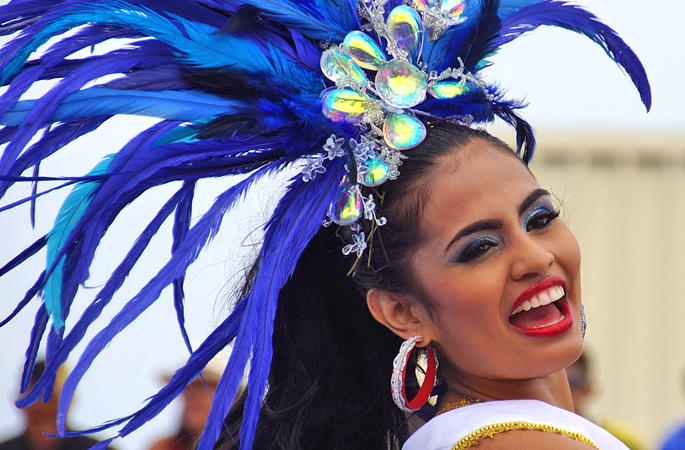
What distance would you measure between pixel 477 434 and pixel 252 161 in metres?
0.70

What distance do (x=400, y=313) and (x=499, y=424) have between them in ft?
1.12

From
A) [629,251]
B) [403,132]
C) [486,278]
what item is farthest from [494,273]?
[629,251]

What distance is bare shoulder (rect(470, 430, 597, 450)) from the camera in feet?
4.96

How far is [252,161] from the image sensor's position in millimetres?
1709

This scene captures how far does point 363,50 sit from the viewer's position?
1.72 metres

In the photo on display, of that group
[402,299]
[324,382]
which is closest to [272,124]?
→ [402,299]

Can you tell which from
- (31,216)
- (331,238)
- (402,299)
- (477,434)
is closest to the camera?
(477,434)

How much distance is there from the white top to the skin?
0.10 ft

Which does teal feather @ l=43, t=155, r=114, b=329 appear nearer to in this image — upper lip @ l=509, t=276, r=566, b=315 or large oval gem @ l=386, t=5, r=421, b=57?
large oval gem @ l=386, t=5, r=421, b=57

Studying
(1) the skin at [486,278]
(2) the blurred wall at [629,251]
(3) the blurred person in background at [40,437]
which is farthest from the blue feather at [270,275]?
(2) the blurred wall at [629,251]

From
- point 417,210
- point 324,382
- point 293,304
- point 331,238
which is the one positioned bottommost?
point 324,382

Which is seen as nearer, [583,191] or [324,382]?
[324,382]

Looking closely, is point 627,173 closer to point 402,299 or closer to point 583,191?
point 583,191

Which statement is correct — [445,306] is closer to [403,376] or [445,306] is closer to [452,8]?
[403,376]
